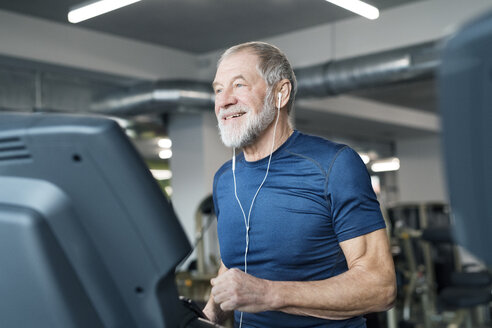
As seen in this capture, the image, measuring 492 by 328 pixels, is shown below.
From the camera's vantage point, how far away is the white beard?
144cm

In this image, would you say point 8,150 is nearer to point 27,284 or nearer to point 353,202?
point 27,284

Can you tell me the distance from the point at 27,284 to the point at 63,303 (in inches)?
1.8

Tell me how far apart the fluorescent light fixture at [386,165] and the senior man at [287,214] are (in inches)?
434

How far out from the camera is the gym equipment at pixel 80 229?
1.98 ft

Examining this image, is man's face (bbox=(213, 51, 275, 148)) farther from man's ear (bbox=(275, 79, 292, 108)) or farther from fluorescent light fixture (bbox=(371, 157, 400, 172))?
fluorescent light fixture (bbox=(371, 157, 400, 172))

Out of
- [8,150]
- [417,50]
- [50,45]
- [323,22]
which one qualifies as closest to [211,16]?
[323,22]

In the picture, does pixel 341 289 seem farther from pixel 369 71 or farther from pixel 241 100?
pixel 369 71

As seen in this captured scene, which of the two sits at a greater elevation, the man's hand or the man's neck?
the man's neck

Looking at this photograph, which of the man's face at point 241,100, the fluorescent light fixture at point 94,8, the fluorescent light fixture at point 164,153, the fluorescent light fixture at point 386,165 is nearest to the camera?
the man's face at point 241,100

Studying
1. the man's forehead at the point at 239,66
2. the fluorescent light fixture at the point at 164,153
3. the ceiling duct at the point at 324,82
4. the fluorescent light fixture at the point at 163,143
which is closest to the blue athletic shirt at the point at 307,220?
the man's forehead at the point at 239,66

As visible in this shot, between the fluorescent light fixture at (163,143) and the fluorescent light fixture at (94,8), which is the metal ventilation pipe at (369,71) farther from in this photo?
the fluorescent light fixture at (163,143)

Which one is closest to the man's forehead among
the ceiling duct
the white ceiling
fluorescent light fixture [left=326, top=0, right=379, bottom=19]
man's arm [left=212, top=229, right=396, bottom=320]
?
man's arm [left=212, top=229, right=396, bottom=320]

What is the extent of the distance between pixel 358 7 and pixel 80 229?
4.32 m

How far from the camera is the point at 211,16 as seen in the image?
19.3ft
